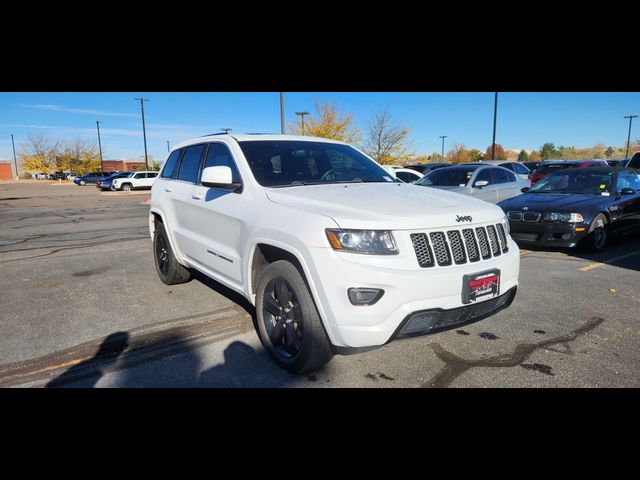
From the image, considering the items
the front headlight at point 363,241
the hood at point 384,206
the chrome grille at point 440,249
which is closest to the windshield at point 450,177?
the hood at point 384,206

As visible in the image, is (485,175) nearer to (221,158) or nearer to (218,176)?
(221,158)

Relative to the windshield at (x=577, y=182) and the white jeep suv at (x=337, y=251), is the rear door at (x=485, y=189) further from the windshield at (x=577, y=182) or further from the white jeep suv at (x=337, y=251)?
the white jeep suv at (x=337, y=251)

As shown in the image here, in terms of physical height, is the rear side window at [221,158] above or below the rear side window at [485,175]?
above

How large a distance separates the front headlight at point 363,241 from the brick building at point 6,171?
112 m

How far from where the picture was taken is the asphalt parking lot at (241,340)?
3.03 m

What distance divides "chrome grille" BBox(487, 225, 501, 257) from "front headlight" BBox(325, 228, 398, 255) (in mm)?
925

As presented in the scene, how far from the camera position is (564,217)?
22.4 ft

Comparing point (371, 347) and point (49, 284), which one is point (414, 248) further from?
point (49, 284)

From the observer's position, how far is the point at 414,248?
8.88ft

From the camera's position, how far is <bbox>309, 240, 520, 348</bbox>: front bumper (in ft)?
8.46

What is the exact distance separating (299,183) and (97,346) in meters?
2.23

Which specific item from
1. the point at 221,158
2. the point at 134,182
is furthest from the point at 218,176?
the point at 134,182

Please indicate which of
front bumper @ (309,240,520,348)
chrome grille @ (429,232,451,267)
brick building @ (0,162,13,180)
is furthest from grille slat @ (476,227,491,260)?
brick building @ (0,162,13,180)
